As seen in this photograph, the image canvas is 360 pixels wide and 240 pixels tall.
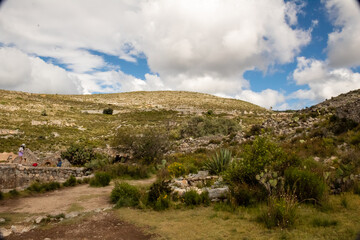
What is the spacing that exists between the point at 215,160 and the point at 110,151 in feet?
38.0

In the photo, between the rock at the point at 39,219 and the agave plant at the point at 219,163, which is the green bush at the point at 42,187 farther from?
the agave plant at the point at 219,163

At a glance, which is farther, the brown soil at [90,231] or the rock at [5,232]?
the rock at [5,232]

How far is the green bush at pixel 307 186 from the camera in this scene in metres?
6.69

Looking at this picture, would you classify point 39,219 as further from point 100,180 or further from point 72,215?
point 100,180

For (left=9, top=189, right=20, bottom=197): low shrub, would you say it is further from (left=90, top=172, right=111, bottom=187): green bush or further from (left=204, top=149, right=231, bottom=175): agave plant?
(left=204, top=149, right=231, bottom=175): agave plant

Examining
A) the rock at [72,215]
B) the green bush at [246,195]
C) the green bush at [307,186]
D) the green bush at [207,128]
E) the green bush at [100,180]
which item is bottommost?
the rock at [72,215]

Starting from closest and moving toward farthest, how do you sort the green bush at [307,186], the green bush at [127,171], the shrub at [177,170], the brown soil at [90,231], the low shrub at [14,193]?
the brown soil at [90,231] < the green bush at [307,186] < the low shrub at [14,193] < the shrub at [177,170] < the green bush at [127,171]

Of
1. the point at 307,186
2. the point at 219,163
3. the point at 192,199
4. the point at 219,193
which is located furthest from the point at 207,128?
the point at 307,186

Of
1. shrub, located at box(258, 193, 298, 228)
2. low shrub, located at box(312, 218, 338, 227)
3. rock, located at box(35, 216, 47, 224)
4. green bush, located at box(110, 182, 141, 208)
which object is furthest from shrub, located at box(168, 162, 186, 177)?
low shrub, located at box(312, 218, 338, 227)

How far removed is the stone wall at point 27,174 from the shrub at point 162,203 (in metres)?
8.34

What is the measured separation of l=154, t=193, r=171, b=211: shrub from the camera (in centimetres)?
786

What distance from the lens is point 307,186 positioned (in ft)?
22.6

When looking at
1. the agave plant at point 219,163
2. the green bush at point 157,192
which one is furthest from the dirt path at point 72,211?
the agave plant at point 219,163

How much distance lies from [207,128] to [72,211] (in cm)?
2406
